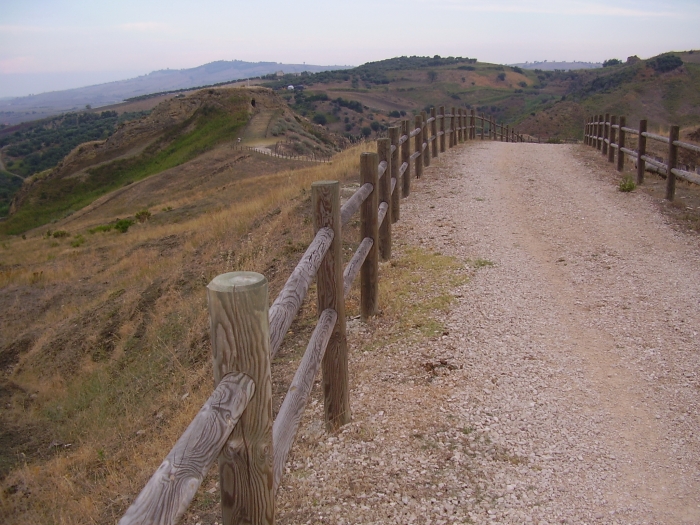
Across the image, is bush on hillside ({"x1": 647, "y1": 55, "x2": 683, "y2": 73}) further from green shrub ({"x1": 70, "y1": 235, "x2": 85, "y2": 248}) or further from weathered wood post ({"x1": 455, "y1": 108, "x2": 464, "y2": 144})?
green shrub ({"x1": 70, "y1": 235, "x2": 85, "y2": 248})

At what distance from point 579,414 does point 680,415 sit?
0.67m

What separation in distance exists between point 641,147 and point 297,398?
36.1 feet

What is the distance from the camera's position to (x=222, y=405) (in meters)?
1.77

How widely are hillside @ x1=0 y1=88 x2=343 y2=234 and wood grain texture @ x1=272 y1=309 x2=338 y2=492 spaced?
98.8 ft

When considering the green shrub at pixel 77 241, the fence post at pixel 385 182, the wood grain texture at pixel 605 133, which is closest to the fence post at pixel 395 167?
the fence post at pixel 385 182

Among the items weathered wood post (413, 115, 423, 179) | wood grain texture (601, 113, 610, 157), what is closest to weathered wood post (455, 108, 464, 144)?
wood grain texture (601, 113, 610, 157)

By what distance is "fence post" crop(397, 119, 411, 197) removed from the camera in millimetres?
10680

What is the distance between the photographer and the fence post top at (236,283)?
1722 mm

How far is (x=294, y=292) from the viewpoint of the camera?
2785 mm

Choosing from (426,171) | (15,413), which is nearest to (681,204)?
(426,171)

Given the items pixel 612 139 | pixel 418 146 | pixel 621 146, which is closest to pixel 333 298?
pixel 418 146

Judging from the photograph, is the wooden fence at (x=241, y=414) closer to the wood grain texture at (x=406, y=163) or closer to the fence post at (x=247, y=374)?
the fence post at (x=247, y=374)

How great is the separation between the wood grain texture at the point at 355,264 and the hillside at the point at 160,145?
28.3 m

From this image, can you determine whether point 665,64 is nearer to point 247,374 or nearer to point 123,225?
point 123,225
